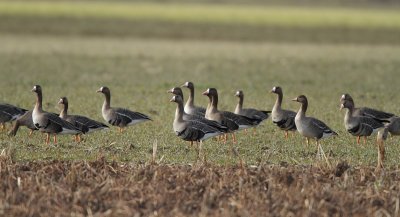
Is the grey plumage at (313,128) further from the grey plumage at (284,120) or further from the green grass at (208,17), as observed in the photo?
the green grass at (208,17)

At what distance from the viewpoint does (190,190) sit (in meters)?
11.8

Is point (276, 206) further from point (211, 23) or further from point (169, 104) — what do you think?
point (211, 23)

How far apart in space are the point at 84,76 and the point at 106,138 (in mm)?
18263

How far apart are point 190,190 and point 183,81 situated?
2327 centimetres

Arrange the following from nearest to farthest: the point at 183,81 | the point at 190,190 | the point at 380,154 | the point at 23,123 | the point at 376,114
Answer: the point at 190,190 < the point at 380,154 < the point at 23,123 < the point at 376,114 < the point at 183,81

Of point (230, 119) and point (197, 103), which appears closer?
point (230, 119)

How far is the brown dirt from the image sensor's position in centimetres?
1088

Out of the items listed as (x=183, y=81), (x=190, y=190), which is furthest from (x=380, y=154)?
(x=183, y=81)

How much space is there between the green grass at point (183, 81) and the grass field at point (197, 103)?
6 cm

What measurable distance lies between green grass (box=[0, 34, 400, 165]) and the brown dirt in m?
1.30

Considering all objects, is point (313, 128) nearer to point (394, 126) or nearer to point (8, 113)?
point (394, 126)

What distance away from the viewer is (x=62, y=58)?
45.8 meters

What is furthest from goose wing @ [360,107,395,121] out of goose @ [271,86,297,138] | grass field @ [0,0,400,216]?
goose @ [271,86,297,138]

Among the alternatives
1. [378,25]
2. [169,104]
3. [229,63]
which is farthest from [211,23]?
[169,104]
